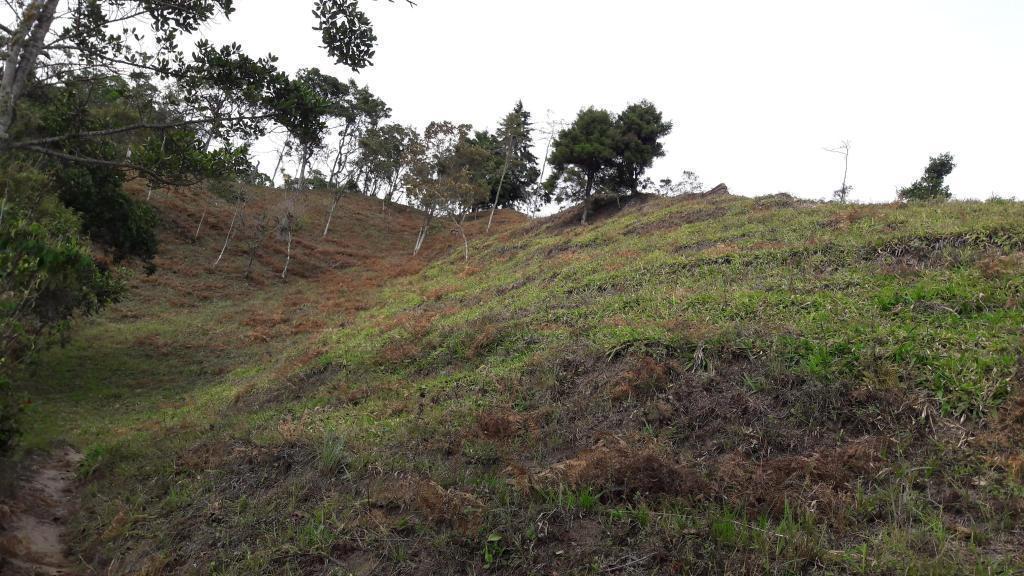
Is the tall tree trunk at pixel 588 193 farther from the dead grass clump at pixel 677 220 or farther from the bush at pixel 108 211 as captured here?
the bush at pixel 108 211

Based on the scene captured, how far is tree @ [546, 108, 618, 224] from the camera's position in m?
33.9

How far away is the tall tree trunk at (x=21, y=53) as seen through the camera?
5844mm

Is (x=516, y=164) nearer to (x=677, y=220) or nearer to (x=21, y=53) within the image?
(x=677, y=220)

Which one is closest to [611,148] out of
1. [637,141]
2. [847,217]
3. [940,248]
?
[637,141]

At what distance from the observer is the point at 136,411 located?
1336 cm

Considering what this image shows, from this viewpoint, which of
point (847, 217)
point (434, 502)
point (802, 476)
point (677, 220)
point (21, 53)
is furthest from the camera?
point (677, 220)

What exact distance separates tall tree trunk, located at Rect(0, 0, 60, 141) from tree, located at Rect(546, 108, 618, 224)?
94.9 feet

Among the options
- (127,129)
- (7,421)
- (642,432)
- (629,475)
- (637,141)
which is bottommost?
(7,421)

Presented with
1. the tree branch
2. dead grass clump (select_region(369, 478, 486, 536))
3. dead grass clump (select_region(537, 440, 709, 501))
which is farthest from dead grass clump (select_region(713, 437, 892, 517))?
→ the tree branch

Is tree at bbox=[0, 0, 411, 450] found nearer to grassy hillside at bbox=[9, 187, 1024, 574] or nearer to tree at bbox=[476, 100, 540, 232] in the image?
grassy hillside at bbox=[9, 187, 1024, 574]

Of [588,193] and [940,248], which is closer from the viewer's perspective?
[940,248]

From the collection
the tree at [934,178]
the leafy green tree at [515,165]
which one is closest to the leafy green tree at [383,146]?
the leafy green tree at [515,165]

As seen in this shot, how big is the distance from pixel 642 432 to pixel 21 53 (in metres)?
8.00

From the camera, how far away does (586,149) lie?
33.6 m
